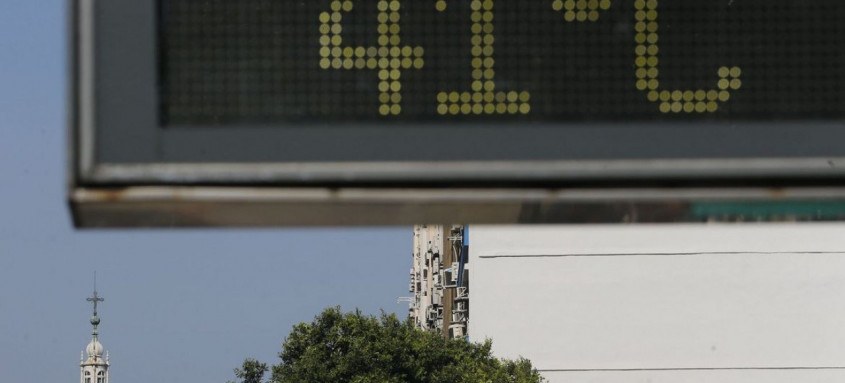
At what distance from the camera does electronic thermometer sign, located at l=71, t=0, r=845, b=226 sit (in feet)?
15.1

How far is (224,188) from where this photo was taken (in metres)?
4.57

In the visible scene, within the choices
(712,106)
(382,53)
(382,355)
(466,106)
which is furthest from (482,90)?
(382,355)

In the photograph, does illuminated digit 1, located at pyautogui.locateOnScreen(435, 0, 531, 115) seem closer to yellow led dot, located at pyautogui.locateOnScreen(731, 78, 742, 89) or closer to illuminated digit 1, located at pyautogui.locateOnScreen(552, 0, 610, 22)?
illuminated digit 1, located at pyautogui.locateOnScreen(552, 0, 610, 22)

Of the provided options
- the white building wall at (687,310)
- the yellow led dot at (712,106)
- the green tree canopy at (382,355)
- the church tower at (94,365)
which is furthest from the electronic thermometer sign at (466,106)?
the church tower at (94,365)

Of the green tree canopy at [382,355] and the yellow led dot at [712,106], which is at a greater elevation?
the yellow led dot at [712,106]

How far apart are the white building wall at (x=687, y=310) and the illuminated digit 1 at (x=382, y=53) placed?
176 feet

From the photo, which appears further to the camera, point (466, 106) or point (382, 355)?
point (382, 355)

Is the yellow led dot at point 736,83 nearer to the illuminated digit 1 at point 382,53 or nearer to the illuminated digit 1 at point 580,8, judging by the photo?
the illuminated digit 1 at point 580,8

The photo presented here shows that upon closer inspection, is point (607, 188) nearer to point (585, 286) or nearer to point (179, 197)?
point (179, 197)

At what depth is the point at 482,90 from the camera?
4.71 m

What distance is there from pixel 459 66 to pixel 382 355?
4714cm

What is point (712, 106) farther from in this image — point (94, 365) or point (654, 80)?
point (94, 365)

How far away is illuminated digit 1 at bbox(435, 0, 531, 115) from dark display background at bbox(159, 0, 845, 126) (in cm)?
2

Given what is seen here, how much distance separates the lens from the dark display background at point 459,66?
4.68 metres
